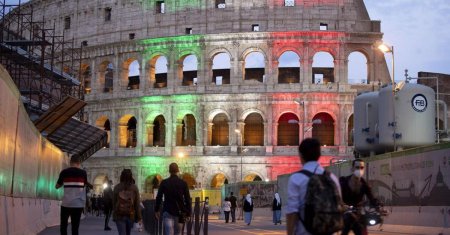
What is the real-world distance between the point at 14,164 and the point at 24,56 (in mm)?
30204

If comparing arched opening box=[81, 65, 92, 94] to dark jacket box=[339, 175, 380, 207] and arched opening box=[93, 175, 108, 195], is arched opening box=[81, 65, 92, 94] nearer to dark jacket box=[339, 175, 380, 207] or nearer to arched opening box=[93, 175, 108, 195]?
arched opening box=[93, 175, 108, 195]

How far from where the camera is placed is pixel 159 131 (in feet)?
235

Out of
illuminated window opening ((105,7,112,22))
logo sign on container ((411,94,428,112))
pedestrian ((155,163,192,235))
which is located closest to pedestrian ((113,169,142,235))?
pedestrian ((155,163,192,235))

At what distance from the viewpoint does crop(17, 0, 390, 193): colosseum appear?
64.2 m

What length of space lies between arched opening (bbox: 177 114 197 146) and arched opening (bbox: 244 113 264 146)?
183 inches

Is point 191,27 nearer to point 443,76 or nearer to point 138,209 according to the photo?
point 443,76

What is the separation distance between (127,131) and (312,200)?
215ft

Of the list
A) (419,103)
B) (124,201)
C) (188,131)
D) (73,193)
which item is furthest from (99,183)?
(124,201)

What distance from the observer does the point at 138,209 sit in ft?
42.0

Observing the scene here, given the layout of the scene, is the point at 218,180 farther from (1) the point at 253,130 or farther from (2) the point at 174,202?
(2) the point at 174,202

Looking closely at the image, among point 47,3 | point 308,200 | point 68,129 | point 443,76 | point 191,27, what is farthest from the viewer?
point 47,3

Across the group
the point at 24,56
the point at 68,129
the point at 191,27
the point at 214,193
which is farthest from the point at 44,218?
the point at 191,27

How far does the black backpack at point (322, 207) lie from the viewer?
6.66 m

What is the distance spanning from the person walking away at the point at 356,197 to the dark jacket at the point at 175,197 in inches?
113
